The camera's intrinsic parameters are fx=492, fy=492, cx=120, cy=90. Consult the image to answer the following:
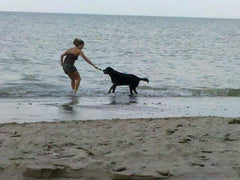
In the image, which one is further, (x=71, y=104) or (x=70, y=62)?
(x=70, y=62)

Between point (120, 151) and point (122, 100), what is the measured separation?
713 cm

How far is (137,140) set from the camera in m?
6.24

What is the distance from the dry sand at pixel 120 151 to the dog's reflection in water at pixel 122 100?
4.47 m

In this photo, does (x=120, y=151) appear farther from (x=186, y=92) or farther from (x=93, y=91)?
(x=186, y=92)

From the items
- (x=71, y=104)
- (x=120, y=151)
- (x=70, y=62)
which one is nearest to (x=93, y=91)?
(x=70, y=62)

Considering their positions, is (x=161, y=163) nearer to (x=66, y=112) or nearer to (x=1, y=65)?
(x=66, y=112)

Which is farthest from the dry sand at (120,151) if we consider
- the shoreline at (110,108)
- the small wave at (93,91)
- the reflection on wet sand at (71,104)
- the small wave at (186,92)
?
the small wave at (186,92)

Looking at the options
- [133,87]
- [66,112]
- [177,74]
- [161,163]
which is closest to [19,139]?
[161,163]

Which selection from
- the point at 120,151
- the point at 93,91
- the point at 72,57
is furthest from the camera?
the point at 93,91

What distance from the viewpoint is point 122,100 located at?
1272 centimetres

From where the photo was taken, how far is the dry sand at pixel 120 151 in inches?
189

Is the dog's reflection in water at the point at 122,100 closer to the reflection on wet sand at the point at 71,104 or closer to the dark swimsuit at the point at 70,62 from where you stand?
the reflection on wet sand at the point at 71,104

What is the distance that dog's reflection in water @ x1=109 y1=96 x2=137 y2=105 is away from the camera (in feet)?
39.8

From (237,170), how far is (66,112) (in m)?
5.62
